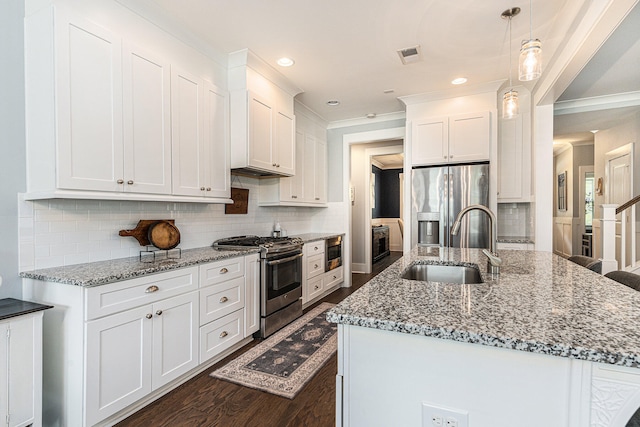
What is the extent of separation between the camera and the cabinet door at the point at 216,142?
269 cm

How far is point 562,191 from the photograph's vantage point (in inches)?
276

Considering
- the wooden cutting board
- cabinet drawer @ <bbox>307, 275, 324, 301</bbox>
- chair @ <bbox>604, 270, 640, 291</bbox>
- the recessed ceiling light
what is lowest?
cabinet drawer @ <bbox>307, 275, 324, 301</bbox>

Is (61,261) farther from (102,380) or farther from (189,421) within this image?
(189,421)

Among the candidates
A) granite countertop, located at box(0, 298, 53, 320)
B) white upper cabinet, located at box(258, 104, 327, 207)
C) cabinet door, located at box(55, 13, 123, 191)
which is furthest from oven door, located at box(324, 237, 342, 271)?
granite countertop, located at box(0, 298, 53, 320)

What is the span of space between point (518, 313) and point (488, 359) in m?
0.19

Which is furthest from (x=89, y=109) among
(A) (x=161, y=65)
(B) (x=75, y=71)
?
(A) (x=161, y=65)

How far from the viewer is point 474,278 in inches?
66.1

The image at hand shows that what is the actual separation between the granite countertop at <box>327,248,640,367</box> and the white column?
2.86 metres

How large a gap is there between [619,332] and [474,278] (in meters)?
0.92

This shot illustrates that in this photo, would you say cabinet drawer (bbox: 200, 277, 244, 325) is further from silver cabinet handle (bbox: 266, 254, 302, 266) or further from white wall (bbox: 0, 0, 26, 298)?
white wall (bbox: 0, 0, 26, 298)

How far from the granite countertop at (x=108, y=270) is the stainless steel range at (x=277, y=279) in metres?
0.63

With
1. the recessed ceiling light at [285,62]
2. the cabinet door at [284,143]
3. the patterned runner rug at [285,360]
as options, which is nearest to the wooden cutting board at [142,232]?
the patterned runner rug at [285,360]

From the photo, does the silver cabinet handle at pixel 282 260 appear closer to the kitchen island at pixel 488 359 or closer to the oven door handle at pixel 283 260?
the oven door handle at pixel 283 260

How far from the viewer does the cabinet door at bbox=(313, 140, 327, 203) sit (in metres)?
4.77
